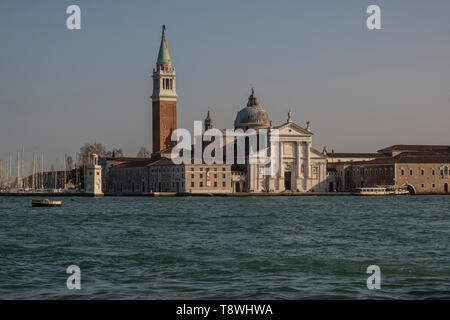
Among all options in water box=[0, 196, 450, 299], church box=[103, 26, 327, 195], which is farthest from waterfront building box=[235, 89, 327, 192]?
water box=[0, 196, 450, 299]

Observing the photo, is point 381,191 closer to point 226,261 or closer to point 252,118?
point 252,118

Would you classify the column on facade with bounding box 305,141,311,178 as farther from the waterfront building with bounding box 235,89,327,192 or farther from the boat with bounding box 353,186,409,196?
the boat with bounding box 353,186,409,196

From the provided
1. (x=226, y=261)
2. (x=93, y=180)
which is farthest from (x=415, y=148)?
(x=226, y=261)

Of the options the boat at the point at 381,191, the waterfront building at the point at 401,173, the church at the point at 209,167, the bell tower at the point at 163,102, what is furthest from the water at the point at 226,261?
the bell tower at the point at 163,102

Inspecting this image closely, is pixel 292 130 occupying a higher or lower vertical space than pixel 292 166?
higher

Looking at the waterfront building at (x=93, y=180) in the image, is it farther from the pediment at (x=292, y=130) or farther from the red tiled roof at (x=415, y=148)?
the red tiled roof at (x=415, y=148)
